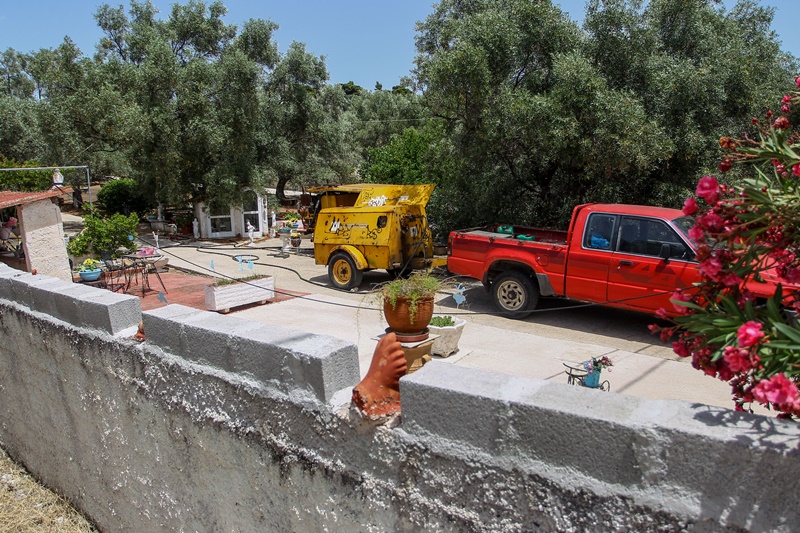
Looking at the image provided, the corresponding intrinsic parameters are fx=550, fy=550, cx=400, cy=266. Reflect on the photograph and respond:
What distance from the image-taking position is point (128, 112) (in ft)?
55.3

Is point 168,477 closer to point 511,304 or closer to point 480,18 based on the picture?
point 511,304

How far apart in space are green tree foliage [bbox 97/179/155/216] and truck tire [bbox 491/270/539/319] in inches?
784

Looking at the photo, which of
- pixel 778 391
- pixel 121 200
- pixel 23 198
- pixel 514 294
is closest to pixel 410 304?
pixel 514 294

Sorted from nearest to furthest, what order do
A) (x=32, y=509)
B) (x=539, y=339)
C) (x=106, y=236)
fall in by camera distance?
(x=32, y=509) → (x=539, y=339) → (x=106, y=236)

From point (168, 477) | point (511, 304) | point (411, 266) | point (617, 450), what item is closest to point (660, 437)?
point (617, 450)

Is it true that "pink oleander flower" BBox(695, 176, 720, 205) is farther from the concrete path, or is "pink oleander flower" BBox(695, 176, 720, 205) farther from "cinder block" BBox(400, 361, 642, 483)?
the concrete path

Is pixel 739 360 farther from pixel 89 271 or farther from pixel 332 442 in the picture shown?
pixel 89 271

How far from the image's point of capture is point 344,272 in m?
12.3

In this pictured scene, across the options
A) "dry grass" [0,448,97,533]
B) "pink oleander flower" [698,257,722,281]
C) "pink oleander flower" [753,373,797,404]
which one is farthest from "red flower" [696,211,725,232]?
"dry grass" [0,448,97,533]

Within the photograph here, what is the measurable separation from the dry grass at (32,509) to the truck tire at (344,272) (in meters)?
7.27

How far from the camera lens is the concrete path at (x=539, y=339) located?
6537 millimetres

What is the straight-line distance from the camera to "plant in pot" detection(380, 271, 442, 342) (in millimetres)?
6176

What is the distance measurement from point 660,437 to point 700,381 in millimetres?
5762

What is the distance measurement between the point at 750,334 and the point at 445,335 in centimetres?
588
